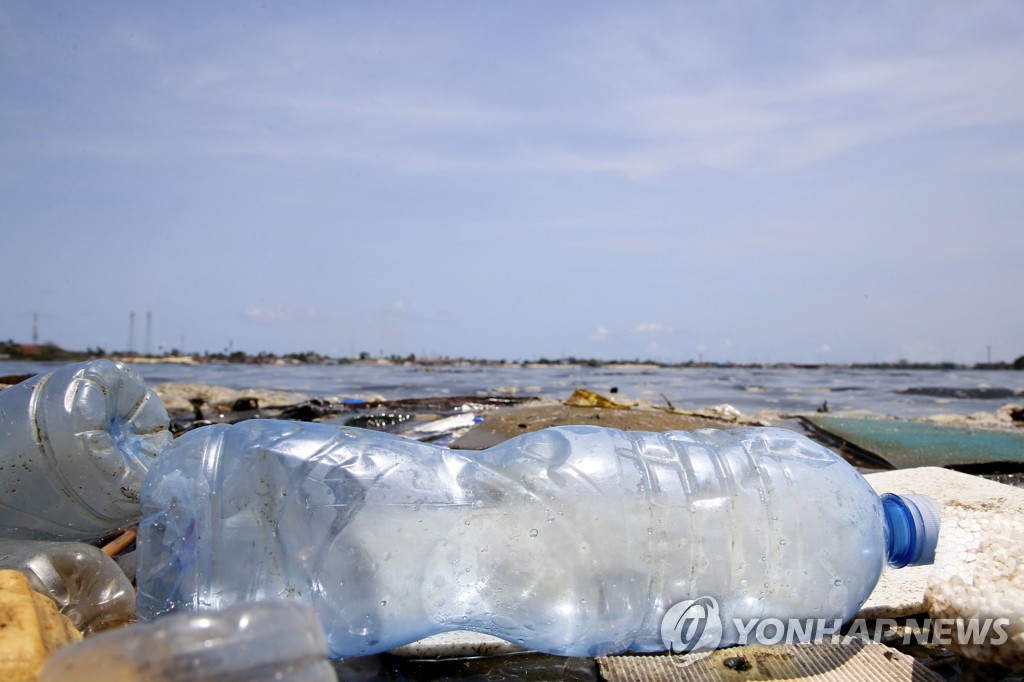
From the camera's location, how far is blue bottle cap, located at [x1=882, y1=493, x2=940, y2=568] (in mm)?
1655

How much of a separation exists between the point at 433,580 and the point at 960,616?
1.13 meters

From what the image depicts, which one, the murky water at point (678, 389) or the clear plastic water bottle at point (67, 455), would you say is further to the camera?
the murky water at point (678, 389)

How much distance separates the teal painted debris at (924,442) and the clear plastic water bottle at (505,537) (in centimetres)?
319

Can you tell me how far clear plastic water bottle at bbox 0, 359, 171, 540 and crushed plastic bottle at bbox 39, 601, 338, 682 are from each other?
1149 mm

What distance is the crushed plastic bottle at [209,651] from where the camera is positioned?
86cm

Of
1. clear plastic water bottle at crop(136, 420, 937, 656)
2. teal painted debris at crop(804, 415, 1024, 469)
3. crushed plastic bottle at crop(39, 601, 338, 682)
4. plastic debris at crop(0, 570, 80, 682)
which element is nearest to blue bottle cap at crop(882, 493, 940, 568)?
clear plastic water bottle at crop(136, 420, 937, 656)

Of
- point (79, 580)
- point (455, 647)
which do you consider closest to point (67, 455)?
point (79, 580)

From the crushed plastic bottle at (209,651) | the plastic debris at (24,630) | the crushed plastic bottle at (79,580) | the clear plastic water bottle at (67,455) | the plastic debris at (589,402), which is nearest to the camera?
the crushed plastic bottle at (209,651)

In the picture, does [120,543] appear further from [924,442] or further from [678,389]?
[678,389]

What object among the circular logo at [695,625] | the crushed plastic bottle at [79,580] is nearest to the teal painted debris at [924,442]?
the circular logo at [695,625]

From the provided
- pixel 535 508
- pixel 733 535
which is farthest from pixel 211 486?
pixel 733 535

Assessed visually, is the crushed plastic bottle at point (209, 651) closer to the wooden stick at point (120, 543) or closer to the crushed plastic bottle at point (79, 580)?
the crushed plastic bottle at point (79, 580)

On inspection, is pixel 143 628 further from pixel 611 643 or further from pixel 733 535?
pixel 733 535

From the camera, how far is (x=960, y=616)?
1.43 meters
